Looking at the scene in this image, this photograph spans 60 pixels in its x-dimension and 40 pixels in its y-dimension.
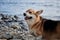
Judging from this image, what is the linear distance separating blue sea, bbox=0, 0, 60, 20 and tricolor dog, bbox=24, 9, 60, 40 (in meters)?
0.08

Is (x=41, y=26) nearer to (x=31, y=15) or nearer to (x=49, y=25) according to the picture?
(x=49, y=25)

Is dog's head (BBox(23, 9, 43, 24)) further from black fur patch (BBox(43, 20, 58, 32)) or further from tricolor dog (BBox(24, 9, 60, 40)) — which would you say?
black fur patch (BBox(43, 20, 58, 32))

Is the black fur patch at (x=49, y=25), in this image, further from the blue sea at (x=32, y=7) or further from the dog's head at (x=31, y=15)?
the dog's head at (x=31, y=15)

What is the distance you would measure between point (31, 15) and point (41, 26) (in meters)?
0.26

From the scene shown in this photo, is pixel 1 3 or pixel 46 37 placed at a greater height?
pixel 1 3

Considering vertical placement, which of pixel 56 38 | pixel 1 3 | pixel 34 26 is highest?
pixel 1 3

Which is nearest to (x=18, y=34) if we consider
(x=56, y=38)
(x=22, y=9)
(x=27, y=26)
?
(x=27, y=26)

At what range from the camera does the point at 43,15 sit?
2951 mm

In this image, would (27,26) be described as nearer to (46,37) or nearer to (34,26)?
(34,26)

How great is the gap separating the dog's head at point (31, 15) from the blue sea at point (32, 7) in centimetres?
6

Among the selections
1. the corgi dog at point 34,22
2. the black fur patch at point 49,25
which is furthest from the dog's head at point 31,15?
the black fur patch at point 49,25

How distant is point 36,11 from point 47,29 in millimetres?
359

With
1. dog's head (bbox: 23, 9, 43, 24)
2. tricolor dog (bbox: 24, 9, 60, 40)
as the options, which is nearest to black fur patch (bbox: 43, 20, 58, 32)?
tricolor dog (bbox: 24, 9, 60, 40)

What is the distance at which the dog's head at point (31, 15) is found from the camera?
114 inches
